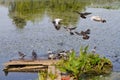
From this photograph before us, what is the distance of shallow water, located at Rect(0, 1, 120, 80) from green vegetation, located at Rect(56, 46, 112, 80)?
2.58ft

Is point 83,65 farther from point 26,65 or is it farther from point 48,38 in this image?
point 48,38

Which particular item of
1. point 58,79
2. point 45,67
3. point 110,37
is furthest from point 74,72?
point 110,37

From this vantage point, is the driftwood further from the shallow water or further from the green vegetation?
the green vegetation

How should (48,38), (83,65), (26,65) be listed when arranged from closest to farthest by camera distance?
(83,65), (26,65), (48,38)

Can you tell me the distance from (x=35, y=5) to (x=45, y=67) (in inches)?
1755

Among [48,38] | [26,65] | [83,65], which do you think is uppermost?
[48,38]

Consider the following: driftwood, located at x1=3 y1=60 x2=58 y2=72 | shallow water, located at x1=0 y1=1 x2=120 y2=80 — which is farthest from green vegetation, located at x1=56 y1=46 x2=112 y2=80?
driftwood, located at x1=3 y1=60 x2=58 y2=72

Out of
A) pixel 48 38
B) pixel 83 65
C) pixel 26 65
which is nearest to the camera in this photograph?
pixel 83 65

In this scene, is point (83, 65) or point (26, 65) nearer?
point (83, 65)

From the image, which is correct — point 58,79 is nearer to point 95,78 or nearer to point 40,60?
point 95,78

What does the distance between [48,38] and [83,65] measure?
17876mm

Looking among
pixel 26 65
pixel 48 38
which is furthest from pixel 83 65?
pixel 48 38

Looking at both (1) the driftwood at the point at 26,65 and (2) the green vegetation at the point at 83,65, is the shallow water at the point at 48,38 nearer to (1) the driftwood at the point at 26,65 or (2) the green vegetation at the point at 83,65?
(1) the driftwood at the point at 26,65

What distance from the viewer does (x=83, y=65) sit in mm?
20203
